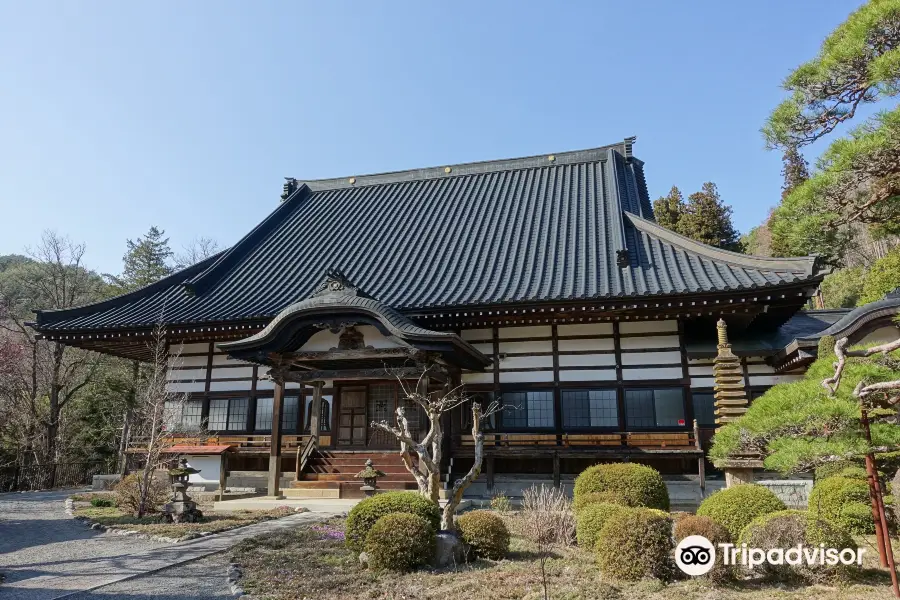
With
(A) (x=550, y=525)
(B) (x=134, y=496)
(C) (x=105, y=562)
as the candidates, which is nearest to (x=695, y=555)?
(A) (x=550, y=525)

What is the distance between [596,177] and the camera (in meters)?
21.7

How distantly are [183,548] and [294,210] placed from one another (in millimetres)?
17990

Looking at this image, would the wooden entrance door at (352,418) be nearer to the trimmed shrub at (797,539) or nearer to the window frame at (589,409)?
the window frame at (589,409)

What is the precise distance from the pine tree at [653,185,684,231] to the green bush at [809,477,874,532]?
32.6 m

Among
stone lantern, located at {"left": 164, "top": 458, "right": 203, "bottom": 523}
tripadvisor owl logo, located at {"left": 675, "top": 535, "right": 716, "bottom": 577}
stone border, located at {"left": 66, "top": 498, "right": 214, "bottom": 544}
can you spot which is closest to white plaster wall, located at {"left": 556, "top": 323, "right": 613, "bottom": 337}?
tripadvisor owl logo, located at {"left": 675, "top": 535, "right": 716, "bottom": 577}

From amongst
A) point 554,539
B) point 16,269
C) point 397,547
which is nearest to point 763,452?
point 554,539

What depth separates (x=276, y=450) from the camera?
1436 centimetres

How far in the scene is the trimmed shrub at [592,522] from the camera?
763 centimetres

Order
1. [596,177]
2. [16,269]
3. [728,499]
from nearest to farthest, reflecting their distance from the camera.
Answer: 1. [728,499]
2. [596,177]
3. [16,269]

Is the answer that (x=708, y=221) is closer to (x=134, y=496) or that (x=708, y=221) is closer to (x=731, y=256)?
(x=731, y=256)

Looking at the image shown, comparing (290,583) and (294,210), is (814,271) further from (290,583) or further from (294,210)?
(294,210)

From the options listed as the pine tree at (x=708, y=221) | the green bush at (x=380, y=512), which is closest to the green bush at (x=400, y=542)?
the green bush at (x=380, y=512)

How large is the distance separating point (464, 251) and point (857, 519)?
12.5m

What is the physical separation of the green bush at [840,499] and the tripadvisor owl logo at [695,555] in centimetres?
254
